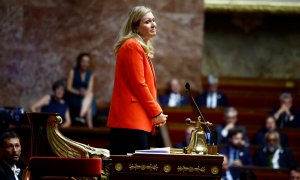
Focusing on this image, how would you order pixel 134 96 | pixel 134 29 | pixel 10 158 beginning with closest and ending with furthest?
pixel 134 96, pixel 134 29, pixel 10 158

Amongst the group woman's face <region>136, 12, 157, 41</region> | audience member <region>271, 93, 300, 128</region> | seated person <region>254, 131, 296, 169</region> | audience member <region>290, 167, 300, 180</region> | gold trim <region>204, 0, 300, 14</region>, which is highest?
gold trim <region>204, 0, 300, 14</region>

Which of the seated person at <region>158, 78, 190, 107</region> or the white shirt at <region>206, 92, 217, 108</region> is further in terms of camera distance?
the white shirt at <region>206, 92, 217, 108</region>

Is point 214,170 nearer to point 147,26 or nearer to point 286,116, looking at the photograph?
point 147,26

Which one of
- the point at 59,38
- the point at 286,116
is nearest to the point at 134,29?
the point at 286,116

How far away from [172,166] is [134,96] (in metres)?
0.63

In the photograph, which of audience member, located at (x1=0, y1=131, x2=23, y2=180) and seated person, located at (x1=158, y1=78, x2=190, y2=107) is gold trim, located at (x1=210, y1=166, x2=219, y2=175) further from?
seated person, located at (x1=158, y1=78, x2=190, y2=107)

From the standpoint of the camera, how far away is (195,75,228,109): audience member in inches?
469

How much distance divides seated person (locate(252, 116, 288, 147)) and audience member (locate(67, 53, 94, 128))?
1984 mm

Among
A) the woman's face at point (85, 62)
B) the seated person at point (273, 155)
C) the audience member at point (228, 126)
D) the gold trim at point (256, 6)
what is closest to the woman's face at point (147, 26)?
the seated person at point (273, 155)

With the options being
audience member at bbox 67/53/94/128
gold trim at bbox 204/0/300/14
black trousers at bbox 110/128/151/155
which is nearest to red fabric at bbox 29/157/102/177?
black trousers at bbox 110/128/151/155

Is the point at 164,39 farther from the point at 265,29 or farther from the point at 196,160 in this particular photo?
the point at 196,160

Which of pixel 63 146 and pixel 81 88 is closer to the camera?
pixel 63 146

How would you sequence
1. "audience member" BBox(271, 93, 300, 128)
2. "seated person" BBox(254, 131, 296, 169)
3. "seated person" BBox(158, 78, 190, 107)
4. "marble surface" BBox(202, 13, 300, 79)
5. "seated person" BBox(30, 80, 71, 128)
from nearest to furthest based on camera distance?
"seated person" BBox(254, 131, 296, 169), "seated person" BBox(30, 80, 71, 128), "audience member" BBox(271, 93, 300, 128), "seated person" BBox(158, 78, 190, 107), "marble surface" BBox(202, 13, 300, 79)

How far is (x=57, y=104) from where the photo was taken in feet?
36.0
